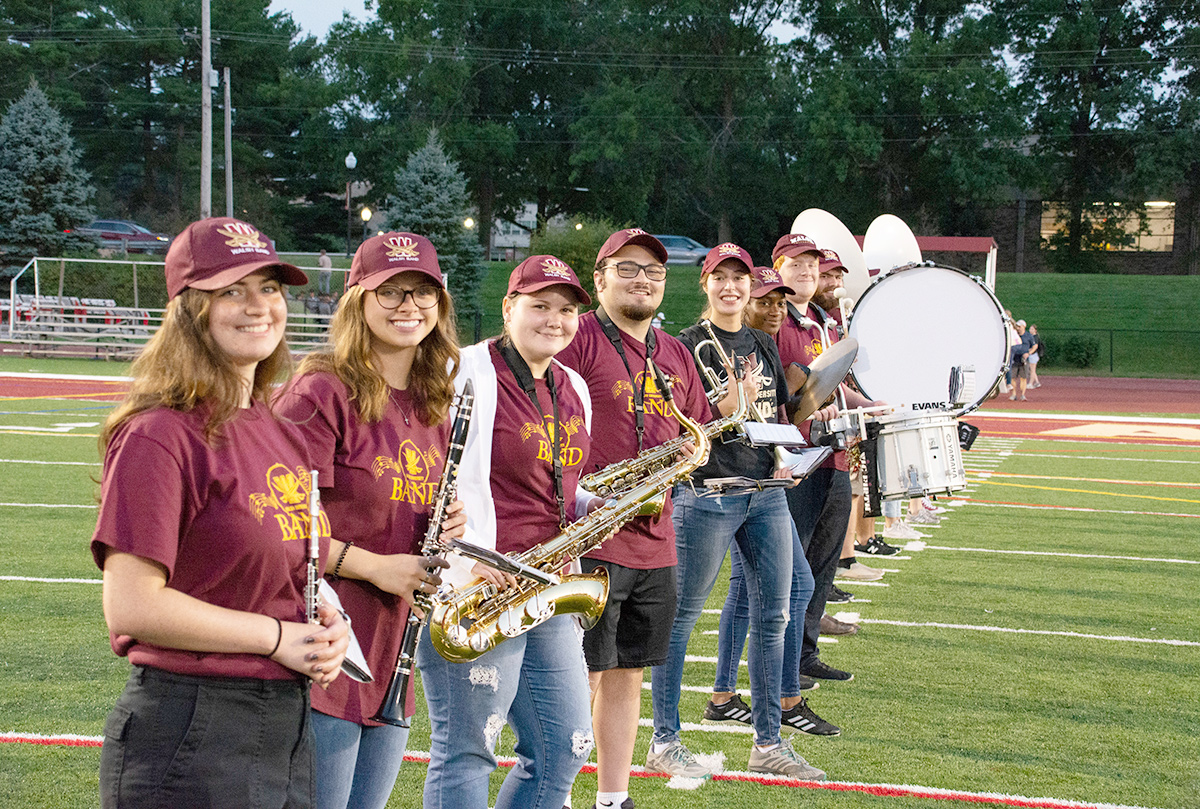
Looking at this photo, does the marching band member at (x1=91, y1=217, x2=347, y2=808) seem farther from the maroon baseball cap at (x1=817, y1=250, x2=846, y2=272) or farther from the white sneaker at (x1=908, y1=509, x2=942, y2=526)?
the white sneaker at (x1=908, y1=509, x2=942, y2=526)

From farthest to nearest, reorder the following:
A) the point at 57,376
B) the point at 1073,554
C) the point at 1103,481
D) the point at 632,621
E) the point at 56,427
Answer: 1. the point at 57,376
2. the point at 56,427
3. the point at 1103,481
4. the point at 1073,554
5. the point at 632,621

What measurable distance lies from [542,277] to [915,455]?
3.11 meters

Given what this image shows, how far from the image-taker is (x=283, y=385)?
10.4 feet

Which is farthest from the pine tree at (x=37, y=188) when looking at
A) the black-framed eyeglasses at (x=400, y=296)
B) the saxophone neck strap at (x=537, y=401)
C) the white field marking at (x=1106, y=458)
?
the black-framed eyeglasses at (x=400, y=296)

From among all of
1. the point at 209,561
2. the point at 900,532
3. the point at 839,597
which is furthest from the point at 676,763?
the point at 900,532

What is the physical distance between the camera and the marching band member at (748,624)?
18.5ft

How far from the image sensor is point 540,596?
364cm

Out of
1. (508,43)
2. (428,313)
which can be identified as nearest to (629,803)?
(428,313)

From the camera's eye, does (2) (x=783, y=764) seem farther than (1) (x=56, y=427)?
No

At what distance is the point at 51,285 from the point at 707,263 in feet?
115

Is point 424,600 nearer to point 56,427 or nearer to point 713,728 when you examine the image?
point 713,728

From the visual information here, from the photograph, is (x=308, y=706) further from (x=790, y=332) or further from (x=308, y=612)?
(x=790, y=332)

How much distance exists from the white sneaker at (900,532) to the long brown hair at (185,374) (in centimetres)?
955

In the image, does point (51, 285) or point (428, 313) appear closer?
point (428, 313)
